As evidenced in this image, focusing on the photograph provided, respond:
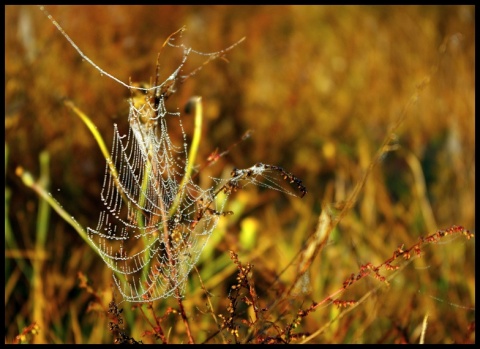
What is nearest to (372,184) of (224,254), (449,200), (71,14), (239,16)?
(449,200)

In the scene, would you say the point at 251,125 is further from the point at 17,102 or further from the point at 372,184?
the point at 17,102

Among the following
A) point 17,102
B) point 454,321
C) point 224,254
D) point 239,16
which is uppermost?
point 239,16

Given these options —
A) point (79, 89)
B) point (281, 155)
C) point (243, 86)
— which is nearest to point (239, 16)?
point (243, 86)

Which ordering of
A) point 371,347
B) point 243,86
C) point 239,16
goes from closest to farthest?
point 371,347
point 243,86
point 239,16

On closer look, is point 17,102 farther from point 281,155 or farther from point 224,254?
point 281,155

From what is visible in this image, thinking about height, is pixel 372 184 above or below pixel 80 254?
above

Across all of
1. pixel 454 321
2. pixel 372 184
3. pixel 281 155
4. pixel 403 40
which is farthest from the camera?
pixel 403 40

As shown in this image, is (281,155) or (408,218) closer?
(408,218)
